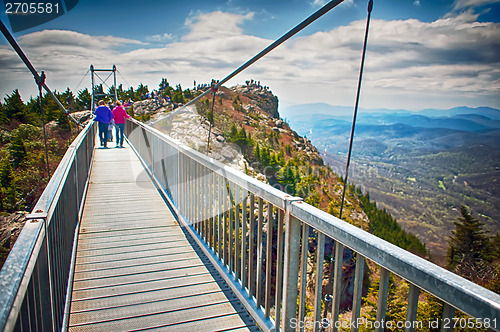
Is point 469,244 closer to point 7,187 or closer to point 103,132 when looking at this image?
point 103,132

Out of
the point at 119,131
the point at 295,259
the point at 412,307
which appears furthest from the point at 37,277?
the point at 119,131

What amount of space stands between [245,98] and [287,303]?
14650 cm

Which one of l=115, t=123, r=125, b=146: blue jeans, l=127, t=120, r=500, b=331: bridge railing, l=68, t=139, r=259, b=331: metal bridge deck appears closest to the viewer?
l=127, t=120, r=500, b=331: bridge railing

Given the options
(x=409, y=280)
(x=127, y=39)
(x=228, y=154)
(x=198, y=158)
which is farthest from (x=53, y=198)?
(x=127, y=39)

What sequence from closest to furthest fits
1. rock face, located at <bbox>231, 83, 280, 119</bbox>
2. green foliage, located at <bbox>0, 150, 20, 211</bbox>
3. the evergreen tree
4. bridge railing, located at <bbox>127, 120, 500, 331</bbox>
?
bridge railing, located at <bbox>127, 120, 500, 331</bbox> → green foliage, located at <bbox>0, 150, 20, 211</bbox> → the evergreen tree → rock face, located at <bbox>231, 83, 280, 119</bbox>

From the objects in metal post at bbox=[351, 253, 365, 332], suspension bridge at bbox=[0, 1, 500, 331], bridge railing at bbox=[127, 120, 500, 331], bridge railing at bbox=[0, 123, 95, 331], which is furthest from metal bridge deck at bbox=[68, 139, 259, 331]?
metal post at bbox=[351, 253, 365, 332]

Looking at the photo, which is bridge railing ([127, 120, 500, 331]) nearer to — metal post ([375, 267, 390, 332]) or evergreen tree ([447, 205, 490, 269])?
metal post ([375, 267, 390, 332])

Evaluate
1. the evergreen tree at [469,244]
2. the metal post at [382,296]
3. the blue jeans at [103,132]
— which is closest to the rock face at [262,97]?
the evergreen tree at [469,244]

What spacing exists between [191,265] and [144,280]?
0.56 meters

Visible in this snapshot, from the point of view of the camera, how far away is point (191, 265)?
3.89m

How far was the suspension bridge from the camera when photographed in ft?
4.32

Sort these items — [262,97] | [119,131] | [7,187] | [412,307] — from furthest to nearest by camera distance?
1. [262,97]
2. [7,187]
3. [119,131]
4. [412,307]

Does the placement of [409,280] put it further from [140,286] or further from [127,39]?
[127,39]

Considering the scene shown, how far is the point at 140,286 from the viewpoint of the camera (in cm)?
340
